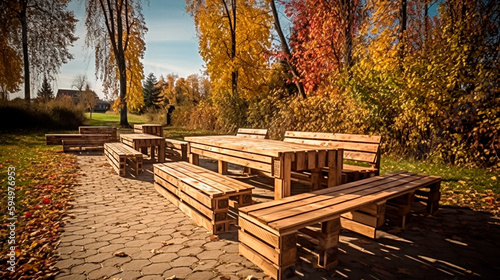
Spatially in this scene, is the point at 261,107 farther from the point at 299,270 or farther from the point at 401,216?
the point at 299,270

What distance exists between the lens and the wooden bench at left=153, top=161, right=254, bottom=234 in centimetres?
337

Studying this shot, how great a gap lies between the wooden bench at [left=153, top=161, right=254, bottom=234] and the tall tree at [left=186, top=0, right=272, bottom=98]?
13725 millimetres

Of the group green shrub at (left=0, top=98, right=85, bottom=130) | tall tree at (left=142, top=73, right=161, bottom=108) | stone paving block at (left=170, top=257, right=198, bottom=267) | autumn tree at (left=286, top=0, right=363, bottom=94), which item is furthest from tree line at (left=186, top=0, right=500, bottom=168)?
tall tree at (left=142, top=73, right=161, bottom=108)

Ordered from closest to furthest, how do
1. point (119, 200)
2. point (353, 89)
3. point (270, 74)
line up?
point (119, 200) → point (353, 89) → point (270, 74)

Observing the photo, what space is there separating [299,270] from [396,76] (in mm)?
7113

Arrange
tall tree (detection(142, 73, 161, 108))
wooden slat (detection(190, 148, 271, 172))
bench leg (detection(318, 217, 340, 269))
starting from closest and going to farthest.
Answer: bench leg (detection(318, 217, 340, 269))
wooden slat (detection(190, 148, 271, 172))
tall tree (detection(142, 73, 161, 108))

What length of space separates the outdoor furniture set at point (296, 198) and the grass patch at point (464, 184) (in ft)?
3.80

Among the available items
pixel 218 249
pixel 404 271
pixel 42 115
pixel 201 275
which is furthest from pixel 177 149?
pixel 42 115

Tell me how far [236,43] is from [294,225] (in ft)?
58.7

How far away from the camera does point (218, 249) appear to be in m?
3.06

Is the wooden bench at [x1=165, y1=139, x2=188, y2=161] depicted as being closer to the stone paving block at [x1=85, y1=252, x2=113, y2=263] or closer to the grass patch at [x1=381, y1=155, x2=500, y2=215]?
the stone paving block at [x1=85, y1=252, x2=113, y2=263]

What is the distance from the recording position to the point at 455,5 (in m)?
7.79

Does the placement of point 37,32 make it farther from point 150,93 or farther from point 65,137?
point 150,93

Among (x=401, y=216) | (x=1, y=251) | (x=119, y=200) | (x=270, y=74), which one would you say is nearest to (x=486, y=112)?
(x=401, y=216)
